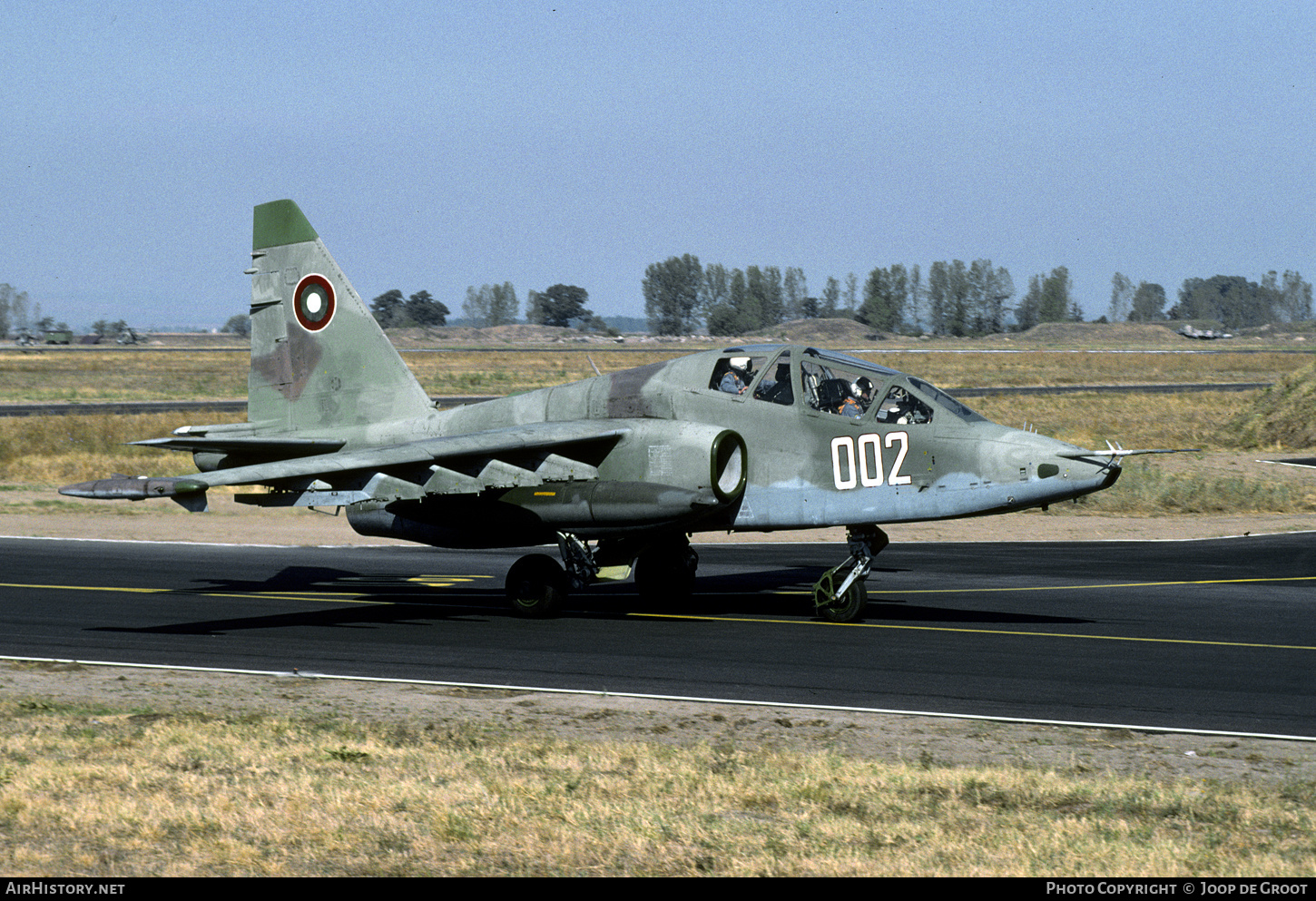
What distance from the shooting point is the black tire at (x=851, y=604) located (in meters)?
16.3

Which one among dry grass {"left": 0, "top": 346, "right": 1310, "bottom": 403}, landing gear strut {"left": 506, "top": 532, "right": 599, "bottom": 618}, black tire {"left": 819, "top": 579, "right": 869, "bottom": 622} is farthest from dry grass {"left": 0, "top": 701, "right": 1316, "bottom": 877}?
dry grass {"left": 0, "top": 346, "right": 1310, "bottom": 403}

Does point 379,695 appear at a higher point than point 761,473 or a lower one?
lower

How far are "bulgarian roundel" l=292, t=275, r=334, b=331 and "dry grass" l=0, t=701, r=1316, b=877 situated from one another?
9619 millimetres

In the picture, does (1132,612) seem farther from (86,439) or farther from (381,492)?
(86,439)

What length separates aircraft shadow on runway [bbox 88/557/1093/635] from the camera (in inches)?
656

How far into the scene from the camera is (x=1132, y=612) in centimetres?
1706

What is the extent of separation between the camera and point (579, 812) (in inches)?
324

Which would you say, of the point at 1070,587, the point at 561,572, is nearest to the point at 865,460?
the point at 561,572

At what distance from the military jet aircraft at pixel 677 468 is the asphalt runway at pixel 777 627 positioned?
1.12m

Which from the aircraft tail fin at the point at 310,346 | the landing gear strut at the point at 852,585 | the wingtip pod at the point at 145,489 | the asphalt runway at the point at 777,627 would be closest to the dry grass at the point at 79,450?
the asphalt runway at the point at 777,627

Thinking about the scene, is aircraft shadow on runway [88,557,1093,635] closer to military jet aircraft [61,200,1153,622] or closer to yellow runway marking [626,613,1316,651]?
yellow runway marking [626,613,1316,651]

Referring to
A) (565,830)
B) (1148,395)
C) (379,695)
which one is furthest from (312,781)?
(1148,395)

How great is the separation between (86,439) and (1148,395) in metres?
52.7

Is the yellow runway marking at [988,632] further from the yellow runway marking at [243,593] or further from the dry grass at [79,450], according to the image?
the dry grass at [79,450]
